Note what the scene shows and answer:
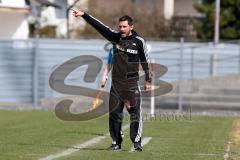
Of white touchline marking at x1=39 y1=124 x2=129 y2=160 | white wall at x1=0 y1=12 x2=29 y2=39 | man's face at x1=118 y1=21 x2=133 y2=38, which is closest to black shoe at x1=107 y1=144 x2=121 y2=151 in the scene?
white touchline marking at x1=39 y1=124 x2=129 y2=160

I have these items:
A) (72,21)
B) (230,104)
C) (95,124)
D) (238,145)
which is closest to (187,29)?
(72,21)

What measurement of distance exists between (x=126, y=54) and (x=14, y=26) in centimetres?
2268

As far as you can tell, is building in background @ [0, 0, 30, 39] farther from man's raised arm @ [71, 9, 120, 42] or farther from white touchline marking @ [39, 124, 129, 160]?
man's raised arm @ [71, 9, 120, 42]

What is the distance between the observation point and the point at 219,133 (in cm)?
1634

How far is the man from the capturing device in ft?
39.8

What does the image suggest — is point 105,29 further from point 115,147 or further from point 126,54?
point 115,147

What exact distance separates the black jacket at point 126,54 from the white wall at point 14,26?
2168cm

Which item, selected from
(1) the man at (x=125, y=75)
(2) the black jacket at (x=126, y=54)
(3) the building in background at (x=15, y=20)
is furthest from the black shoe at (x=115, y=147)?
(3) the building in background at (x=15, y=20)

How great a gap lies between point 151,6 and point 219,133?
3657 centimetres

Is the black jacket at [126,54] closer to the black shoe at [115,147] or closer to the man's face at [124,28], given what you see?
the man's face at [124,28]

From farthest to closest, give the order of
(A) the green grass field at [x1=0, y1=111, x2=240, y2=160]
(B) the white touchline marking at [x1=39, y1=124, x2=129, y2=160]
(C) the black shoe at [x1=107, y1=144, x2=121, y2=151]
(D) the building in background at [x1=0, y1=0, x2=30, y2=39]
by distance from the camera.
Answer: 1. (D) the building in background at [x1=0, y1=0, x2=30, y2=39]
2. (C) the black shoe at [x1=107, y1=144, x2=121, y2=151]
3. (A) the green grass field at [x1=0, y1=111, x2=240, y2=160]
4. (B) the white touchline marking at [x1=39, y1=124, x2=129, y2=160]

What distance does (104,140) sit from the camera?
14.3 m

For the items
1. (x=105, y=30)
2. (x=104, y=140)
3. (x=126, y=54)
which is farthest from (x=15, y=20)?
(x=126, y=54)

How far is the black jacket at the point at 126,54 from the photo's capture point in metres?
12.1
